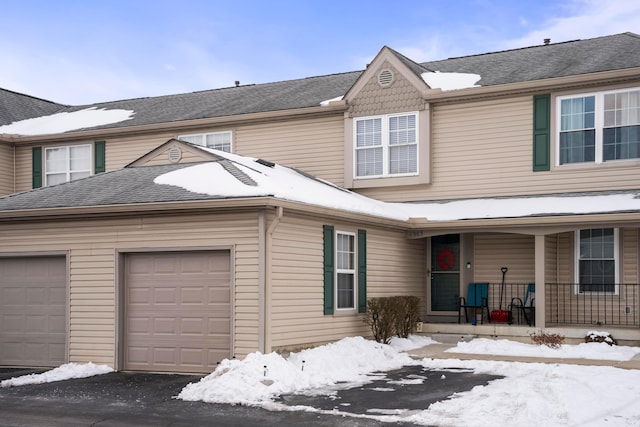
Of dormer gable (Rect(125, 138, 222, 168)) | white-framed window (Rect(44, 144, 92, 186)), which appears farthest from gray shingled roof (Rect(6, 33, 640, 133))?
dormer gable (Rect(125, 138, 222, 168))

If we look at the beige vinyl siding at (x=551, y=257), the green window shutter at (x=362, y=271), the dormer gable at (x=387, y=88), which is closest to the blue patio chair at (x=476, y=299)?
the beige vinyl siding at (x=551, y=257)

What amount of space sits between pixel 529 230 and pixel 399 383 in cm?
593

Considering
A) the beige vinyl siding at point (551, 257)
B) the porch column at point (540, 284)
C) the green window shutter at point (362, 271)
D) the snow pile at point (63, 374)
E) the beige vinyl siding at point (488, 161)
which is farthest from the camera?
the beige vinyl siding at point (488, 161)

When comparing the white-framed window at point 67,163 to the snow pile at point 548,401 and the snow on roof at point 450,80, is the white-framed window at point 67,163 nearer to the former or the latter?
the snow on roof at point 450,80

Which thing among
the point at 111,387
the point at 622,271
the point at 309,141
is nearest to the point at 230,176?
the point at 111,387

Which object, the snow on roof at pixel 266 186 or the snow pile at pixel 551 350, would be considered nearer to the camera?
the snow on roof at pixel 266 186

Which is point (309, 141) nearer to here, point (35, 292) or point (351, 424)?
point (35, 292)

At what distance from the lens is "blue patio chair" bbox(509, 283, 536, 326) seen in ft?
57.2

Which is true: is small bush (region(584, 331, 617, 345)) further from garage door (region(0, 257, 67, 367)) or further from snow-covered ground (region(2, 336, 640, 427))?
garage door (region(0, 257, 67, 367))

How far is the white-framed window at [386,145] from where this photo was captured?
61.6ft

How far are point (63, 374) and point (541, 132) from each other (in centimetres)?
1121

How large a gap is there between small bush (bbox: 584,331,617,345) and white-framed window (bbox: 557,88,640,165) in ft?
12.6

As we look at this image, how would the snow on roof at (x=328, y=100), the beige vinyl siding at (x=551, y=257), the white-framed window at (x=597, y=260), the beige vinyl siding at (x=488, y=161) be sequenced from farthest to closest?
1. the snow on roof at (x=328, y=100)
2. the beige vinyl siding at (x=488, y=161)
3. the beige vinyl siding at (x=551, y=257)
4. the white-framed window at (x=597, y=260)

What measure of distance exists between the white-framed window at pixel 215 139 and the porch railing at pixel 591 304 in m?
8.45
